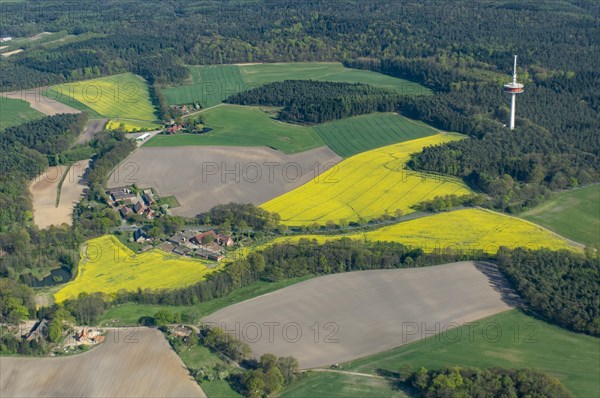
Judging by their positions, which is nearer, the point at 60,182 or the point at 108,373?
the point at 108,373

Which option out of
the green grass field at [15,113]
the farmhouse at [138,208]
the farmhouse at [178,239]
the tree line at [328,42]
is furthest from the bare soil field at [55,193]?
the tree line at [328,42]

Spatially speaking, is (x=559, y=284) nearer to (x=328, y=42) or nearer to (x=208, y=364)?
(x=208, y=364)

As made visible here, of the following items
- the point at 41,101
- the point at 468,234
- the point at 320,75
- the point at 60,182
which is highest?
the point at 41,101

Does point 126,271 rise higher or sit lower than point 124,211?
lower

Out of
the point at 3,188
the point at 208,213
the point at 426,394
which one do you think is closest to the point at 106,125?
the point at 3,188

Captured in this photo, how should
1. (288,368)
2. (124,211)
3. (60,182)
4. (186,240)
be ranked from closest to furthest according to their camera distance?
1. (288,368)
2. (186,240)
3. (124,211)
4. (60,182)

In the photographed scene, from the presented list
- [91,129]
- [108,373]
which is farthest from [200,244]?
[91,129]

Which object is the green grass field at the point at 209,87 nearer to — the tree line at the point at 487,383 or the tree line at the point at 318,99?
the tree line at the point at 318,99

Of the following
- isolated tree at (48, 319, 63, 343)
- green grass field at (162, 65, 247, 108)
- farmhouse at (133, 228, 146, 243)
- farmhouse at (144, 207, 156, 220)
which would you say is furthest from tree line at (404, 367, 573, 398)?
green grass field at (162, 65, 247, 108)
